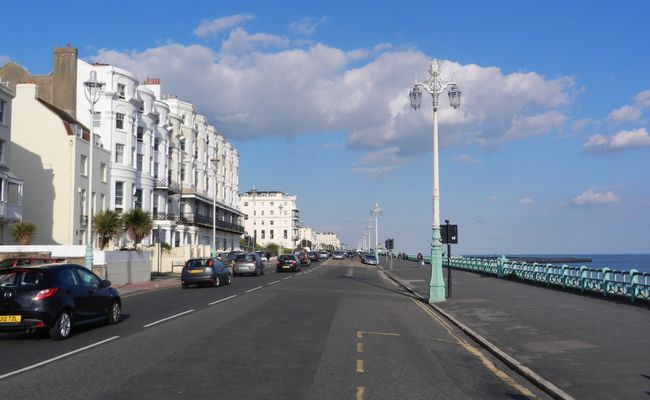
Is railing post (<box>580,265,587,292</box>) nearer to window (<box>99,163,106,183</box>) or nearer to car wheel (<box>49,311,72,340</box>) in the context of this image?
car wheel (<box>49,311,72,340</box>)

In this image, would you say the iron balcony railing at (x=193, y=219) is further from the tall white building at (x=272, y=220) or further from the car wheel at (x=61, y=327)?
the tall white building at (x=272, y=220)

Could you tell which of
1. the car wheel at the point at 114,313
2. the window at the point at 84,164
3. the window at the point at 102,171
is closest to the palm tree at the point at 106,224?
the window at the point at 84,164

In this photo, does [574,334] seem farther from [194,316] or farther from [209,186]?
[209,186]

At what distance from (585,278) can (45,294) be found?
20.3m

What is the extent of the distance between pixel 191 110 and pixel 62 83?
22.6 metres

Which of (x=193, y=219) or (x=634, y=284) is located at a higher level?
(x=193, y=219)

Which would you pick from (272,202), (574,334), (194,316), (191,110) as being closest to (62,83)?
(191,110)

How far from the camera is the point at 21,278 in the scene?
1310cm

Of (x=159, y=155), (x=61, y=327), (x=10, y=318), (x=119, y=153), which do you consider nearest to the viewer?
(x=10, y=318)

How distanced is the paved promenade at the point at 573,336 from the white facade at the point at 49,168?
29204 millimetres

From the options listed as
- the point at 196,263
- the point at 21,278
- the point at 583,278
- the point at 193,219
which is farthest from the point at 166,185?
the point at 21,278

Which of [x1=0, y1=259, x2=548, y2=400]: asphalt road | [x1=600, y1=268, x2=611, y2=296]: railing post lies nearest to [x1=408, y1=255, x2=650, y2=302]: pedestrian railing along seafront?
[x1=600, y1=268, x2=611, y2=296]: railing post

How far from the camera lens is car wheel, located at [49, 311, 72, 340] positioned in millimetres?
12586

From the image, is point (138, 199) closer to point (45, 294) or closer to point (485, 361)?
point (45, 294)
